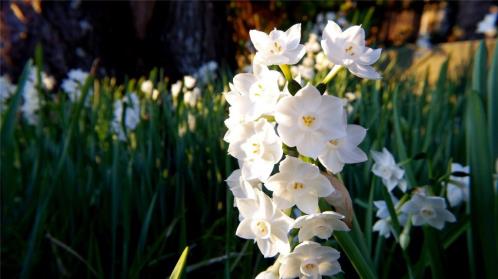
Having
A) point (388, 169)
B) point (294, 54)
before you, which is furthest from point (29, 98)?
point (294, 54)

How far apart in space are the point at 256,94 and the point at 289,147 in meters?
0.06

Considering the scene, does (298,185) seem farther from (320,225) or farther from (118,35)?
(118,35)

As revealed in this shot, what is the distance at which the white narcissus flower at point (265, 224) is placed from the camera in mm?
583

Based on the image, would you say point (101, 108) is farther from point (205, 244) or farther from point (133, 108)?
point (205, 244)

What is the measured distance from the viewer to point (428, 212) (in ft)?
3.05

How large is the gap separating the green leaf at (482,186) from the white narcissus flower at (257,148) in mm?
428

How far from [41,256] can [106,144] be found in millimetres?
501

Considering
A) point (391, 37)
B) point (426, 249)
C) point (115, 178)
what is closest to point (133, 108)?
point (115, 178)

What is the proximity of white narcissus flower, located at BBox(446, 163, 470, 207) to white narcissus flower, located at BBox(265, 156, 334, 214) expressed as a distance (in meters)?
0.55

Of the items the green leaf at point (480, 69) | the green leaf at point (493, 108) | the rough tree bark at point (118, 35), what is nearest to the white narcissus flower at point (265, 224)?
the green leaf at point (493, 108)

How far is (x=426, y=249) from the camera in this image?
3.01 feet

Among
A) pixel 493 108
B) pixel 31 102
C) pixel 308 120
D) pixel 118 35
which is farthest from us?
pixel 118 35

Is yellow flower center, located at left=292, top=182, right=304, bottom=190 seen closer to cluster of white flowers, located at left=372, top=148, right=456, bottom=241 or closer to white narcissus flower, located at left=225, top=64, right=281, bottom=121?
white narcissus flower, located at left=225, top=64, right=281, bottom=121

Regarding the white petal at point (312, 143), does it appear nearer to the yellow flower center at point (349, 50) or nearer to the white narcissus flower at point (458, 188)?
the yellow flower center at point (349, 50)
